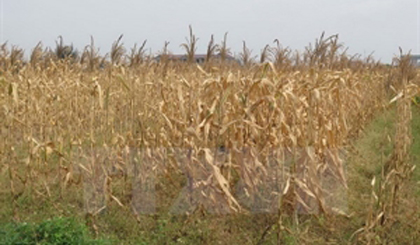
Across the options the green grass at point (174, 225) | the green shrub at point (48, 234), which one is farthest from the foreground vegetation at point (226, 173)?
the green shrub at point (48, 234)

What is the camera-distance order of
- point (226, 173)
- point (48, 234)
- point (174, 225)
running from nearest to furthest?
point (48, 234) → point (174, 225) → point (226, 173)

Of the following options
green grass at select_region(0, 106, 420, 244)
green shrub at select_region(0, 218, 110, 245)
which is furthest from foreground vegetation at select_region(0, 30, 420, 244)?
green shrub at select_region(0, 218, 110, 245)

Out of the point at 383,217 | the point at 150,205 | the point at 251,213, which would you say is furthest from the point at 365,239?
the point at 150,205

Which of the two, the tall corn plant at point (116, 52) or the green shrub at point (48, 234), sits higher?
the tall corn plant at point (116, 52)

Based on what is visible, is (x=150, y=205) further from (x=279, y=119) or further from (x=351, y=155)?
(x=351, y=155)

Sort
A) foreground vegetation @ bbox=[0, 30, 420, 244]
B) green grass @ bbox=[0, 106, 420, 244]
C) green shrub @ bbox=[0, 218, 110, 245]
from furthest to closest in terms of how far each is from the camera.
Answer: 1. foreground vegetation @ bbox=[0, 30, 420, 244]
2. green grass @ bbox=[0, 106, 420, 244]
3. green shrub @ bbox=[0, 218, 110, 245]

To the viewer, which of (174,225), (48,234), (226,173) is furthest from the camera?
(226,173)

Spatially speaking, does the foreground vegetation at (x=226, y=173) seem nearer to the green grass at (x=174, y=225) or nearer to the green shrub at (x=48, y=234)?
the green grass at (x=174, y=225)

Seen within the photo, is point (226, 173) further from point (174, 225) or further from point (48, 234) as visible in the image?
→ point (48, 234)

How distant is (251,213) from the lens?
375cm

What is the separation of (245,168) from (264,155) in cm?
25

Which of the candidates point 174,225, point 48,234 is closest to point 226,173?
point 174,225

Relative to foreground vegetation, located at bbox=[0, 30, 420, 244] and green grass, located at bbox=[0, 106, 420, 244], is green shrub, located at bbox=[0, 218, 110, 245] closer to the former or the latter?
green grass, located at bbox=[0, 106, 420, 244]

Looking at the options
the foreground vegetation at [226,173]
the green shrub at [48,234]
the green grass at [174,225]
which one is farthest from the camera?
the foreground vegetation at [226,173]
